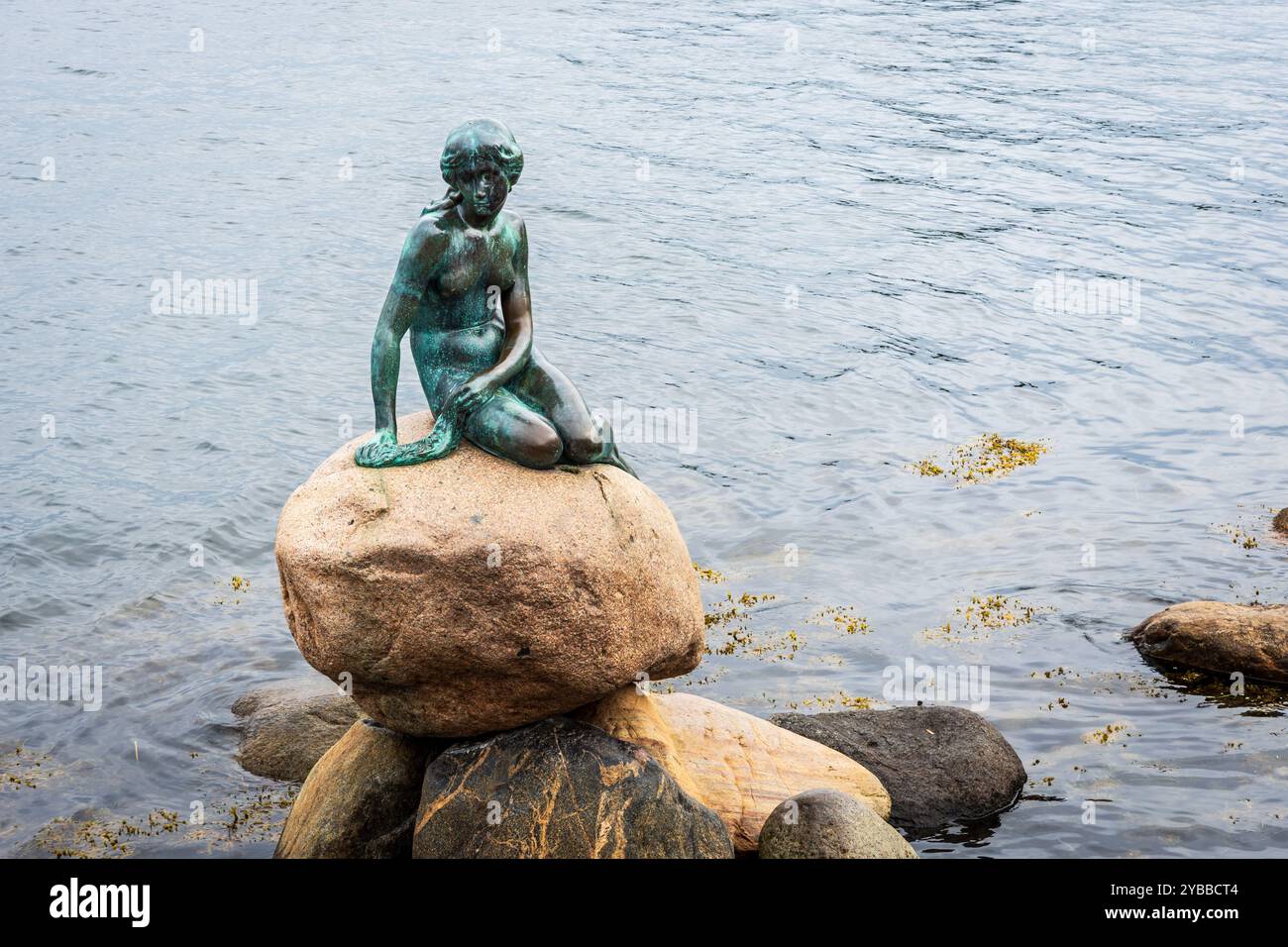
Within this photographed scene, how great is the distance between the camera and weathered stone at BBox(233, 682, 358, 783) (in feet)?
40.8

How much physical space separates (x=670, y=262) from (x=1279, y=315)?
1092cm

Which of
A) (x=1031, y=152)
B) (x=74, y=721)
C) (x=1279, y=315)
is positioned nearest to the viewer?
(x=74, y=721)

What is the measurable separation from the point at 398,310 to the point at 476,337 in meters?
0.59

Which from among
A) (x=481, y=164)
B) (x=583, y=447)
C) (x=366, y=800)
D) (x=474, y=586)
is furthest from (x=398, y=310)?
(x=366, y=800)

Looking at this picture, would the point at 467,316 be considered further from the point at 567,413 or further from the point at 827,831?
the point at 827,831

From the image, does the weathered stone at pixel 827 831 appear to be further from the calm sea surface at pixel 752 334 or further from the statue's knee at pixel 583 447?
the statue's knee at pixel 583 447

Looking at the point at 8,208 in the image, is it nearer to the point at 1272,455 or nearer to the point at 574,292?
the point at 574,292

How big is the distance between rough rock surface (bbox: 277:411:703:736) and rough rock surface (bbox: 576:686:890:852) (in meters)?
0.74

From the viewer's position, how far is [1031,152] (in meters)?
33.2

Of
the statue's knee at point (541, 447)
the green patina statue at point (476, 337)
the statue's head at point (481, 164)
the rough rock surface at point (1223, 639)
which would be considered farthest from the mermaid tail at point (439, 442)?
the rough rock surface at point (1223, 639)

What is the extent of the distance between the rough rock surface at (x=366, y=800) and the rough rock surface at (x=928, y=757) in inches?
140

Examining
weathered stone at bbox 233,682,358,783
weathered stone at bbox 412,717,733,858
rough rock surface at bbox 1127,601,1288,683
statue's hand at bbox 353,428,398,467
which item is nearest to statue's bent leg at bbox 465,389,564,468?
statue's hand at bbox 353,428,398,467

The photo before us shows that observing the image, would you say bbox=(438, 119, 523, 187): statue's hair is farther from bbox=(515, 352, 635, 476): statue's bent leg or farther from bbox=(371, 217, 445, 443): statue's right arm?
bbox=(515, 352, 635, 476): statue's bent leg
